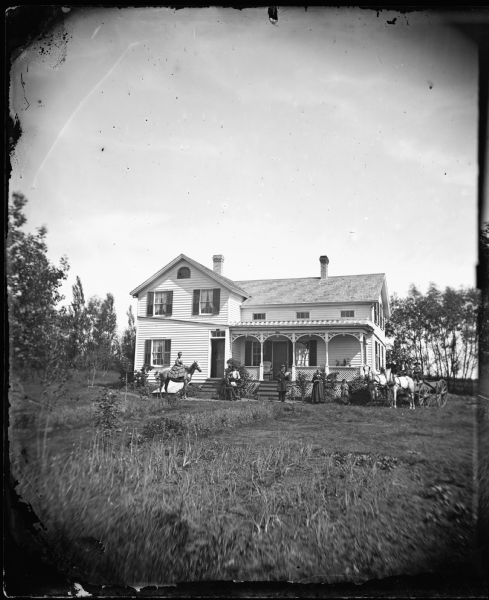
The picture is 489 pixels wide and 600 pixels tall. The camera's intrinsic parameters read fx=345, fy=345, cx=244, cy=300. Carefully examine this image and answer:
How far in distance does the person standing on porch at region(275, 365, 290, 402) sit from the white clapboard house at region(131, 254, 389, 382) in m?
0.07

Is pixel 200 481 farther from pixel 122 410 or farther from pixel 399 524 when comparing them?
pixel 399 524

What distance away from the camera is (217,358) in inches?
134

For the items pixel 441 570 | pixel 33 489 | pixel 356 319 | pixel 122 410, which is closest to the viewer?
pixel 441 570

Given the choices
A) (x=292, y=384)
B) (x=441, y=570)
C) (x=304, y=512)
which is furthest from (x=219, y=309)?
(x=441, y=570)

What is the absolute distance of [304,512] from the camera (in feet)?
8.43

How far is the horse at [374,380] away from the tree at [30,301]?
9.71 feet

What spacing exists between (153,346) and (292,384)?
58.3 inches

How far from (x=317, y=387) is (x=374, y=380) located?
2.21ft

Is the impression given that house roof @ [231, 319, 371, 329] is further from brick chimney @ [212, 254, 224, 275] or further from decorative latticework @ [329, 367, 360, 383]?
brick chimney @ [212, 254, 224, 275]

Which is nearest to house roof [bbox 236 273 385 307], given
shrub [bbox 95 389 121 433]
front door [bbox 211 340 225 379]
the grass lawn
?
front door [bbox 211 340 225 379]

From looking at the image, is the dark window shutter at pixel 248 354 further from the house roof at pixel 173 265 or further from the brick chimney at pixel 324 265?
the brick chimney at pixel 324 265

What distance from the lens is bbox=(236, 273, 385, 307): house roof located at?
337 cm

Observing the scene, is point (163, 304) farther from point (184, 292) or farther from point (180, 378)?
point (180, 378)

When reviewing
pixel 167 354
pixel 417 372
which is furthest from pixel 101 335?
pixel 417 372
